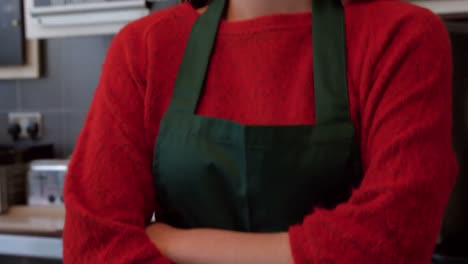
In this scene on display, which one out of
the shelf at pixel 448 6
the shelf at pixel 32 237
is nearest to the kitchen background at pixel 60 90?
the shelf at pixel 32 237

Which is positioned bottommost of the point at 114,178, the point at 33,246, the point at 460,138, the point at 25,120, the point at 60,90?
the point at 33,246

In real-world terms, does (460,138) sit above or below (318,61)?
below

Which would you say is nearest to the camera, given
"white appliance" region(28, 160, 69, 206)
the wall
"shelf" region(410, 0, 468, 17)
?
"shelf" region(410, 0, 468, 17)

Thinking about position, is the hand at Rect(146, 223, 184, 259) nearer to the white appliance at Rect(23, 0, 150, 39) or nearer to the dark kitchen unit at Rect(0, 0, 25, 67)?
the white appliance at Rect(23, 0, 150, 39)

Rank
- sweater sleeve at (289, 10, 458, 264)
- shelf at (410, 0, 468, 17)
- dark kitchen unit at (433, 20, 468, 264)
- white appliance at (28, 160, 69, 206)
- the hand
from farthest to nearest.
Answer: white appliance at (28, 160, 69, 206), dark kitchen unit at (433, 20, 468, 264), shelf at (410, 0, 468, 17), the hand, sweater sleeve at (289, 10, 458, 264)

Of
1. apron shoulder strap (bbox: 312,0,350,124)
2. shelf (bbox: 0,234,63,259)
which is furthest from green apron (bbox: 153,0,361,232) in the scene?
shelf (bbox: 0,234,63,259)

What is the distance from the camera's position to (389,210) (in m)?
0.62

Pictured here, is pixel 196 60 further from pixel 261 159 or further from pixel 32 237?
pixel 32 237

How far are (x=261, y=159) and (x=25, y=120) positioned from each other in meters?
1.59

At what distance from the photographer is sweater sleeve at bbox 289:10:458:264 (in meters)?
0.62

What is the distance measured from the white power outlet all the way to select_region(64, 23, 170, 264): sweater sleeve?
52.5 inches

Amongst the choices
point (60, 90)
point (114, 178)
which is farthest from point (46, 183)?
point (114, 178)

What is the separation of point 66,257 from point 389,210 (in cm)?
45

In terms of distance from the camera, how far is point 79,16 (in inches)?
61.8
